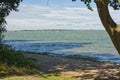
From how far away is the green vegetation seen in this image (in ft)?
61.9

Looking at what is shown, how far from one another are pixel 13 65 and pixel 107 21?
7537 millimetres

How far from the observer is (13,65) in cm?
2005

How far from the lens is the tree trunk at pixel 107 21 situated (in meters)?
13.5

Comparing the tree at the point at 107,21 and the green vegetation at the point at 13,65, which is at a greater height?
the tree at the point at 107,21

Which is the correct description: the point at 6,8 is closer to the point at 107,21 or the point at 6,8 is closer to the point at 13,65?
the point at 13,65

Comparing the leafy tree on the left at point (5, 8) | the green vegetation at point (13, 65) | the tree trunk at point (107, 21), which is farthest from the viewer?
the leafy tree on the left at point (5, 8)

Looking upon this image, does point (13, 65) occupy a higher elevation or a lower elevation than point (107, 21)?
lower

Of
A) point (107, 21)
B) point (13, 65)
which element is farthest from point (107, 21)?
point (13, 65)

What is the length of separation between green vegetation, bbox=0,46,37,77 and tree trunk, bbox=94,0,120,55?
6144mm

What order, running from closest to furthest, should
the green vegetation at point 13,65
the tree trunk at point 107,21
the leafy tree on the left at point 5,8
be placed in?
the tree trunk at point 107,21 → the green vegetation at point 13,65 → the leafy tree on the left at point 5,8

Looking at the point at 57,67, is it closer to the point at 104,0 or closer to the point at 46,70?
the point at 46,70

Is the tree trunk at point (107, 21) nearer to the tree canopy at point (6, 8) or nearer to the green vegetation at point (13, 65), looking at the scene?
the green vegetation at point (13, 65)

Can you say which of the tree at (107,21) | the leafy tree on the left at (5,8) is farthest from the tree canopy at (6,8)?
the tree at (107,21)

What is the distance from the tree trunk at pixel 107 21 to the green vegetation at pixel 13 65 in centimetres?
614
